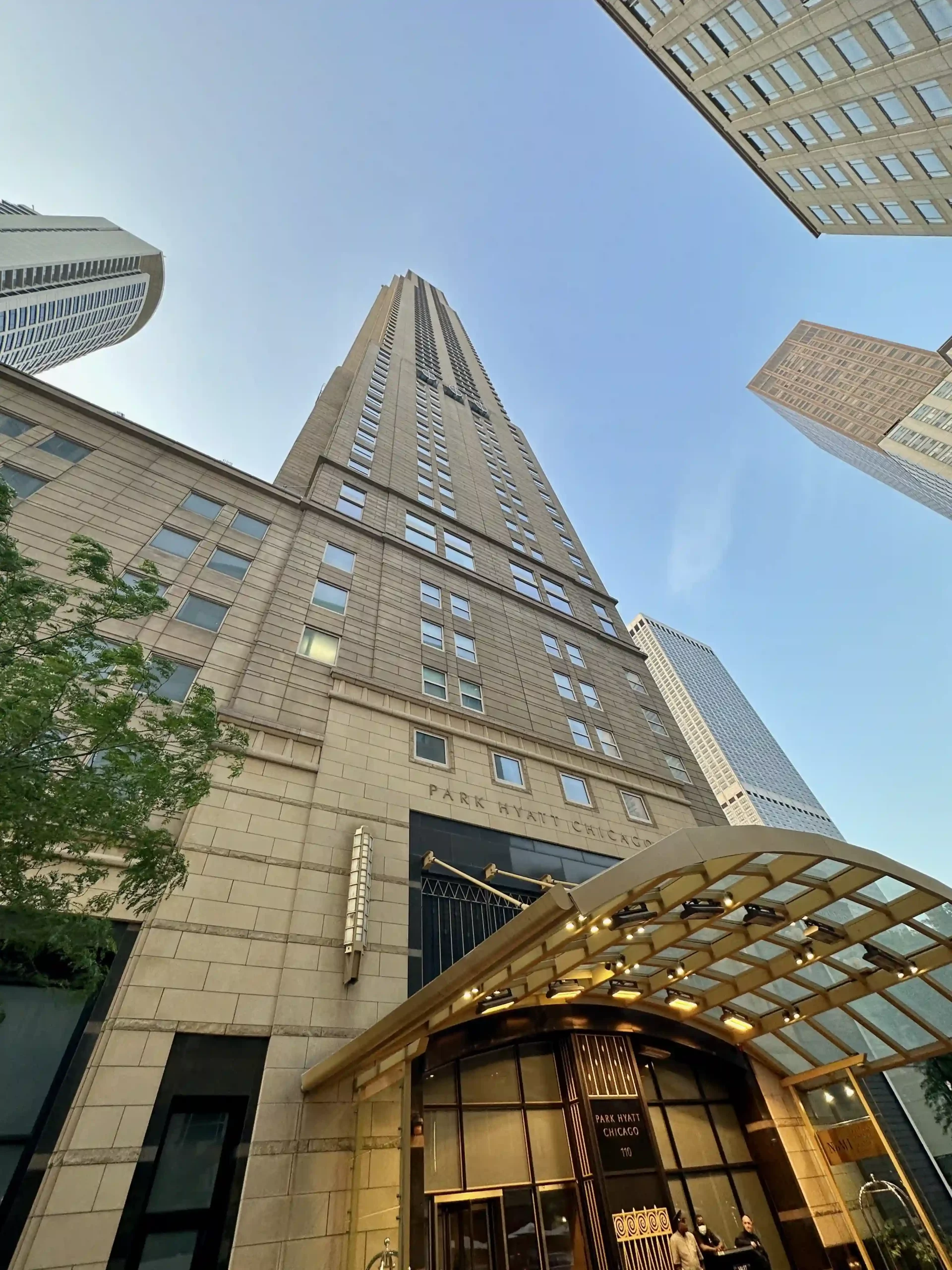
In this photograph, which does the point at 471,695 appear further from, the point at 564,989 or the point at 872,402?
the point at 872,402

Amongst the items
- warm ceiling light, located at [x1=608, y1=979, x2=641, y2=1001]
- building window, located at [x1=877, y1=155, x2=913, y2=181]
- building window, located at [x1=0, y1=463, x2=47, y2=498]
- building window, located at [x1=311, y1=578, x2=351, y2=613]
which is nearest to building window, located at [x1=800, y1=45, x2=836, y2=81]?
building window, located at [x1=877, y1=155, x2=913, y2=181]

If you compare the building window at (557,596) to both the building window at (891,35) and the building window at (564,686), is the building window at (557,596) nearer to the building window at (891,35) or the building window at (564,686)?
the building window at (564,686)

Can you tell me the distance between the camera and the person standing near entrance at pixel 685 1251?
11844 millimetres

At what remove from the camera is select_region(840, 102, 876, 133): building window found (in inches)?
1428

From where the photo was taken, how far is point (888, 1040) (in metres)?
14.3

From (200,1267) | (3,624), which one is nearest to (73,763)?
(3,624)

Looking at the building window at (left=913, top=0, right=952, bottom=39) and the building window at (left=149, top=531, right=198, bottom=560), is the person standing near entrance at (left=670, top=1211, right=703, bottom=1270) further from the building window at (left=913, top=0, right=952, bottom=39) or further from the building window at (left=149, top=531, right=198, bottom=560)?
the building window at (left=913, top=0, right=952, bottom=39)

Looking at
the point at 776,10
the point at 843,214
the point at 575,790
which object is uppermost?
the point at 843,214

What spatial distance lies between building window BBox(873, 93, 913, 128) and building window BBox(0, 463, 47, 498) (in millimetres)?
47528

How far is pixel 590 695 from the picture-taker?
90.7 feet

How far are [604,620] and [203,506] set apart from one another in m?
22.9

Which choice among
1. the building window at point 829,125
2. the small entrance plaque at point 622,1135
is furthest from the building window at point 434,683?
the building window at point 829,125

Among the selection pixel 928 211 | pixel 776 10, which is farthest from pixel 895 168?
pixel 776 10

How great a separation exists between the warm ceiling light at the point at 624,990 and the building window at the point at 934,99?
45.3m
